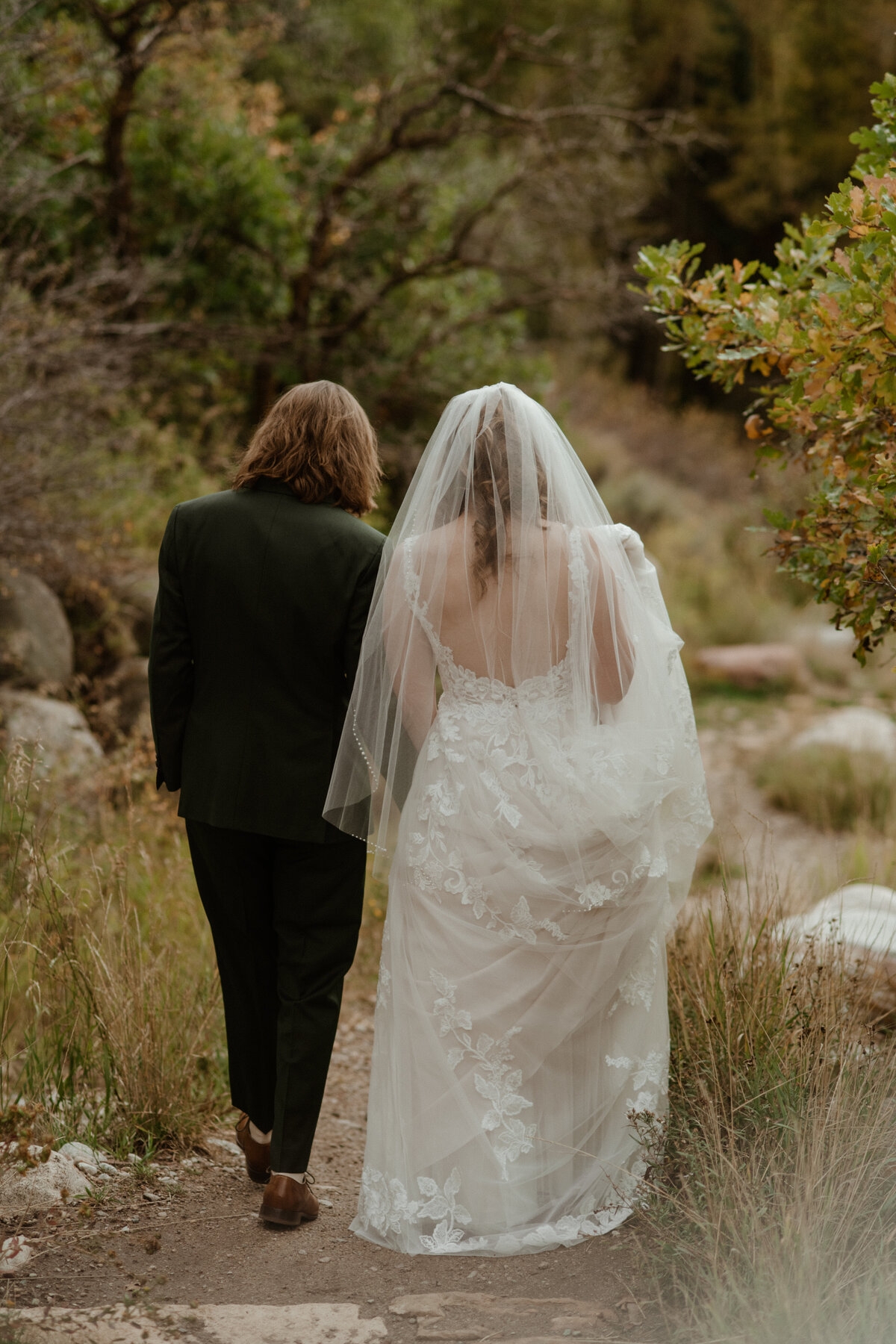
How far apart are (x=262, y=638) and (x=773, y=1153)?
1.66m

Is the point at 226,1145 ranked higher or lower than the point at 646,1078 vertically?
lower

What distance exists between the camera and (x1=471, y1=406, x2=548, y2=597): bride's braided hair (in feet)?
9.41

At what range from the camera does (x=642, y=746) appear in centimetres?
293

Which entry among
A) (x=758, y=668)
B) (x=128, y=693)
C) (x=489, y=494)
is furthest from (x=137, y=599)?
(x=758, y=668)

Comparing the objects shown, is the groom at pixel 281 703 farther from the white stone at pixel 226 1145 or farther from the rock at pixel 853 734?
the rock at pixel 853 734

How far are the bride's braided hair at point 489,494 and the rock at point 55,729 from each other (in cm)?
253

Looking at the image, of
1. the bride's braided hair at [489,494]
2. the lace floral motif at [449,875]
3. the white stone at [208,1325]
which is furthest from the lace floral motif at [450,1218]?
the bride's braided hair at [489,494]

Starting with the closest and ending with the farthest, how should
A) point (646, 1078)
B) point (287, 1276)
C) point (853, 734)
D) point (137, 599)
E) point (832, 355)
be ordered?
point (287, 1276), point (832, 355), point (646, 1078), point (137, 599), point (853, 734)

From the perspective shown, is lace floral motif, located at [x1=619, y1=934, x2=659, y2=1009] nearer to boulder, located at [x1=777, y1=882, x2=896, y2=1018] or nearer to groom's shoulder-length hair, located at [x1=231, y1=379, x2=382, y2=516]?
boulder, located at [x1=777, y1=882, x2=896, y2=1018]

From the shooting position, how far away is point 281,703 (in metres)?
2.88

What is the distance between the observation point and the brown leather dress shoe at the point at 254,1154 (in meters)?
3.16

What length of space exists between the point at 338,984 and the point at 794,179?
20.3 metres

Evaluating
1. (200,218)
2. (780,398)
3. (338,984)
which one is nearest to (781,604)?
(200,218)

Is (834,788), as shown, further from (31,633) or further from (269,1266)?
(269,1266)
